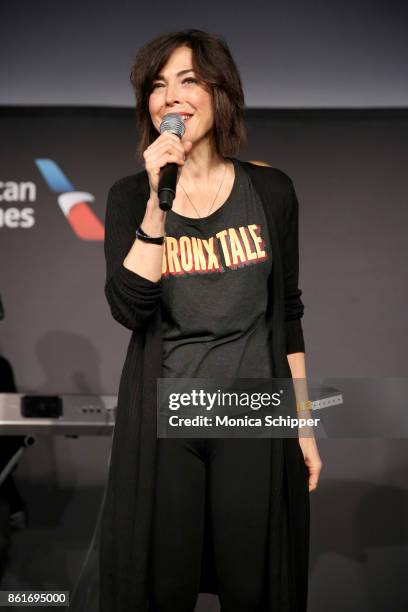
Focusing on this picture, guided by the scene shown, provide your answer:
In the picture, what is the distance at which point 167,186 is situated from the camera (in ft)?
3.54

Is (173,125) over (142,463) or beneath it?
over

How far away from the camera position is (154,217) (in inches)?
44.3

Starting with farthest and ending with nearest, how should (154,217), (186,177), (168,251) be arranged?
(186,177), (168,251), (154,217)

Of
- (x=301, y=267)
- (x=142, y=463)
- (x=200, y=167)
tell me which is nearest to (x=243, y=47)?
(x=301, y=267)

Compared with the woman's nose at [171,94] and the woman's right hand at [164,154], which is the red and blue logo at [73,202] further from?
the woman's right hand at [164,154]

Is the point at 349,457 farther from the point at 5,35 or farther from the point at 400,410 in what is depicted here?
the point at 5,35

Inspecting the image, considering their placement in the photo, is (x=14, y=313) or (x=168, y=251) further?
(x=14, y=313)

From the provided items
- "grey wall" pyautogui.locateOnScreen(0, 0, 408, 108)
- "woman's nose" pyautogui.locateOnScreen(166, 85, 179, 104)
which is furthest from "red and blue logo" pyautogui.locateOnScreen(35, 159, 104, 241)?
"woman's nose" pyautogui.locateOnScreen(166, 85, 179, 104)

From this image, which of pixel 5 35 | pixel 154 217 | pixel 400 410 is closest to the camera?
pixel 154 217

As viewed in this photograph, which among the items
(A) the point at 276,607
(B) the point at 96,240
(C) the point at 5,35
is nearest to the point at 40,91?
(C) the point at 5,35

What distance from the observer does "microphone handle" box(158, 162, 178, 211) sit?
42.4 inches

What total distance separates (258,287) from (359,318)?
2.27 m

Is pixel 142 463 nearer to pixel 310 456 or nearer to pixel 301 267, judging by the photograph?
pixel 310 456

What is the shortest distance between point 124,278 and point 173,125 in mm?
268
